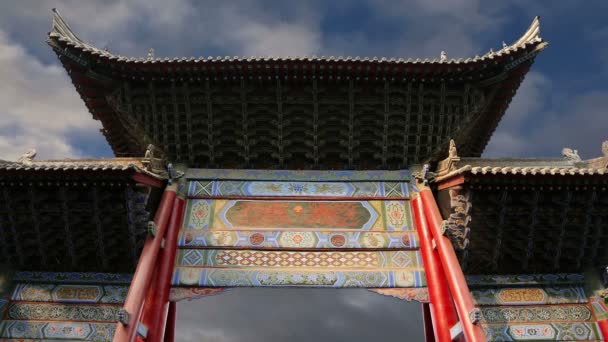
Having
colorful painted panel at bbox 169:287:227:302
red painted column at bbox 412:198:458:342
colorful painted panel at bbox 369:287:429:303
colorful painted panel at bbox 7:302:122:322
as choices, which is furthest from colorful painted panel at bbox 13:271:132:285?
red painted column at bbox 412:198:458:342

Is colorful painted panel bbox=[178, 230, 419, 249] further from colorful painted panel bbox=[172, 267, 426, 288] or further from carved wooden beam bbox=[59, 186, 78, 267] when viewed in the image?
carved wooden beam bbox=[59, 186, 78, 267]

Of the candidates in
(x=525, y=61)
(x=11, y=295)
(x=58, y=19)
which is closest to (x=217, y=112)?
(x=58, y=19)

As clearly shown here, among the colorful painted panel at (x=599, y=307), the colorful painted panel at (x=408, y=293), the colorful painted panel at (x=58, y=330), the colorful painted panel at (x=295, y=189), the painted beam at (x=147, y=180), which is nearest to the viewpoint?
the painted beam at (x=147, y=180)

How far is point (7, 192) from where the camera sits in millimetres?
8633

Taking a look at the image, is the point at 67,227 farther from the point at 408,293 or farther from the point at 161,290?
the point at 408,293

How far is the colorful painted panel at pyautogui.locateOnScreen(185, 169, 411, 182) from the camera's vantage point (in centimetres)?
1045

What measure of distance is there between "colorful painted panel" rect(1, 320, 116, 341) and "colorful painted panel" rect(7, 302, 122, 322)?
0.10 metres

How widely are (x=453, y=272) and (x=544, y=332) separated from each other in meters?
2.34

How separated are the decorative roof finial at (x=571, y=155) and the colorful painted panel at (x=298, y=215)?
353 cm

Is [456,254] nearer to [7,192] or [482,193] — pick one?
[482,193]

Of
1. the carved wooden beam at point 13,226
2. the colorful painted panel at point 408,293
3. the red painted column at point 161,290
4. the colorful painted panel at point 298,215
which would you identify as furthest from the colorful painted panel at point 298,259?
the carved wooden beam at point 13,226

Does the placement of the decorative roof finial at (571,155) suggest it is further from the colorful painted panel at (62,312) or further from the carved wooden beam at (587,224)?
the colorful painted panel at (62,312)

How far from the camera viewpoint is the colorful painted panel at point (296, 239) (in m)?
9.36

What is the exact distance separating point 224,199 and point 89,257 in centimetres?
289
